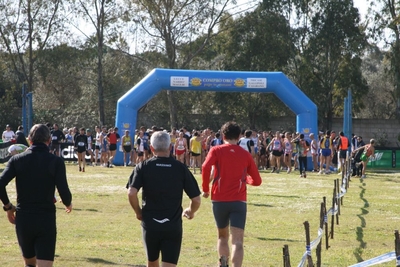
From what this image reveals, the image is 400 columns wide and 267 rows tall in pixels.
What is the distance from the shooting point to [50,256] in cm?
703

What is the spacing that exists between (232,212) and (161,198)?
2.18m

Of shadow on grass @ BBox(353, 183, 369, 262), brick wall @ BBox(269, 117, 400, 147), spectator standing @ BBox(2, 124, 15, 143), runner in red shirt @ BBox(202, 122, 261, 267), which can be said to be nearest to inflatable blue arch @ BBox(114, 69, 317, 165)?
spectator standing @ BBox(2, 124, 15, 143)

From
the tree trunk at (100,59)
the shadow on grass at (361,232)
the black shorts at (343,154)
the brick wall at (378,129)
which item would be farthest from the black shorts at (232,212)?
the tree trunk at (100,59)

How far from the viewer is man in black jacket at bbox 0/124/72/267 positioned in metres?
7.01

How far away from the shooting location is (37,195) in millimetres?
7070

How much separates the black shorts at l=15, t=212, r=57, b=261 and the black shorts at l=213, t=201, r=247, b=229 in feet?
8.49

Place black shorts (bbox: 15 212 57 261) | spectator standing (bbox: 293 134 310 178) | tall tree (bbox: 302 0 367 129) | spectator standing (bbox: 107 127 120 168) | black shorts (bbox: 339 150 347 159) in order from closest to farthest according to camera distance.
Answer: black shorts (bbox: 15 212 57 261), spectator standing (bbox: 293 134 310 178), black shorts (bbox: 339 150 347 159), spectator standing (bbox: 107 127 120 168), tall tree (bbox: 302 0 367 129)

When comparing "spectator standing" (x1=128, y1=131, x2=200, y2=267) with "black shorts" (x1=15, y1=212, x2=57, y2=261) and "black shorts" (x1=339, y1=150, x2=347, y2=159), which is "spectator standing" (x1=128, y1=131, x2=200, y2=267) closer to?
"black shorts" (x1=15, y1=212, x2=57, y2=261)

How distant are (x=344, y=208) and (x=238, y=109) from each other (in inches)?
1369

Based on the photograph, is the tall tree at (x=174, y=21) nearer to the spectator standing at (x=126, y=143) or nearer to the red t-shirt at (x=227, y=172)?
the spectator standing at (x=126, y=143)

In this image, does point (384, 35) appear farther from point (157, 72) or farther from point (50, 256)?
point (50, 256)

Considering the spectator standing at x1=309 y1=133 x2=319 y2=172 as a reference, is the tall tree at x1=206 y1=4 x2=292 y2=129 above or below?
above

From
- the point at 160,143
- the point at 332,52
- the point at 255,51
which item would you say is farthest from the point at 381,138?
the point at 160,143

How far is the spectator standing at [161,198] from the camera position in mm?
7051
